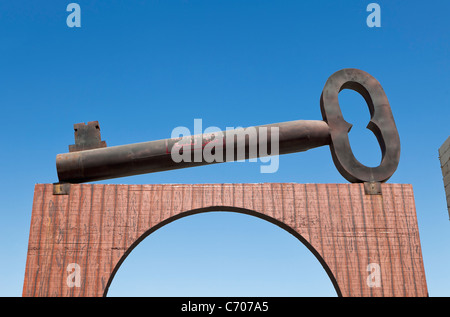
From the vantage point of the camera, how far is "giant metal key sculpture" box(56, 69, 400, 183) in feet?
22.9

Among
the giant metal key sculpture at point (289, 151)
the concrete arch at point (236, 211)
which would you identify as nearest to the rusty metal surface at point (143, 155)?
the giant metal key sculpture at point (289, 151)

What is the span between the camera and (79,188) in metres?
6.95

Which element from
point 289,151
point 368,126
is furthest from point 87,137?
point 368,126

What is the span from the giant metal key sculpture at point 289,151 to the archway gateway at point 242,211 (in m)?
0.25

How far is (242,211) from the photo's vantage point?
22.3 ft

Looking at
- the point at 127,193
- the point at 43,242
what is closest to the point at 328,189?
the point at 127,193

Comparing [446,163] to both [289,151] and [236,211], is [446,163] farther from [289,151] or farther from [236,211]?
[236,211]

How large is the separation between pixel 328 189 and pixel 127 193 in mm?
2932

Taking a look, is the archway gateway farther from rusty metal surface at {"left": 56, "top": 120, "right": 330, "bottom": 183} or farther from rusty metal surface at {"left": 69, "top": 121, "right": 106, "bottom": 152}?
rusty metal surface at {"left": 69, "top": 121, "right": 106, "bottom": 152}

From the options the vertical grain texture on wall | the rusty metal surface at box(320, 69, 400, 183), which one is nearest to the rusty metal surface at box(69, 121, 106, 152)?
the rusty metal surface at box(320, 69, 400, 183)

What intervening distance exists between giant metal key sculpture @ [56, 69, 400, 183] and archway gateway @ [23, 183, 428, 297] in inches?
9.7

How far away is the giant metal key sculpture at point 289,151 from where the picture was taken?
22.9ft
